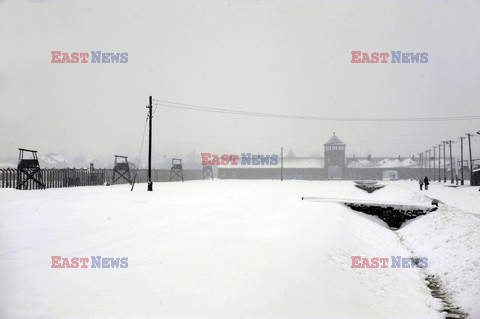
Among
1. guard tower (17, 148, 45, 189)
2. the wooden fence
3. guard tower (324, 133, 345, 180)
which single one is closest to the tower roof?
guard tower (324, 133, 345, 180)

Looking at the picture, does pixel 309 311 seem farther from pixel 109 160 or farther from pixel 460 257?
pixel 109 160

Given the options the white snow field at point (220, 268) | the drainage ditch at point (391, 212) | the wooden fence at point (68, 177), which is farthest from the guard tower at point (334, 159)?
the white snow field at point (220, 268)

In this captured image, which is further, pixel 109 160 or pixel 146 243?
pixel 109 160

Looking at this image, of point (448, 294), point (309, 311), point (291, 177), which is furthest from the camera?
point (291, 177)

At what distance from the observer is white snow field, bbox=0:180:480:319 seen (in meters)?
4.88

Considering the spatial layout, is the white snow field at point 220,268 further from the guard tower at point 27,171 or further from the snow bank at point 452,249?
the guard tower at point 27,171

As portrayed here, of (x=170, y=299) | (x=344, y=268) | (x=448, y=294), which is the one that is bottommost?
(x=448, y=294)

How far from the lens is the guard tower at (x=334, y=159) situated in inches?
3157

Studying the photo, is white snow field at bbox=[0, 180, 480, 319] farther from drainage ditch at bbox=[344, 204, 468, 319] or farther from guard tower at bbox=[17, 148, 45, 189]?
guard tower at bbox=[17, 148, 45, 189]

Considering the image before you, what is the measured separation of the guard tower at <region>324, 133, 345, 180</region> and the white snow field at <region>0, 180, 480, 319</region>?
222 ft

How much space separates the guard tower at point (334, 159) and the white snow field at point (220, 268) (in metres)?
67.5

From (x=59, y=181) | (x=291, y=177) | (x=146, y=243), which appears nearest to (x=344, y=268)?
(x=146, y=243)

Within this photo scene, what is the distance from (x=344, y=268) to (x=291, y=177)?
72.7 m

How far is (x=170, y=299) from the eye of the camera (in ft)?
16.1
